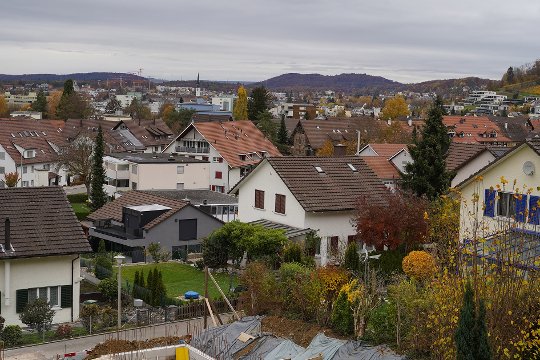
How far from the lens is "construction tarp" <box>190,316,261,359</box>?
21.4 metres

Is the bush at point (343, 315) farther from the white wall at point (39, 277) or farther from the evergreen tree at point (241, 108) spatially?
the evergreen tree at point (241, 108)

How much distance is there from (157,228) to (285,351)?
21760 mm

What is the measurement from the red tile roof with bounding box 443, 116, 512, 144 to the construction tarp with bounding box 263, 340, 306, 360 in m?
76.7

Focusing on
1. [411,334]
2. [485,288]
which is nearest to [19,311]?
[411,334]

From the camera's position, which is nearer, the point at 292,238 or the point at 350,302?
the point at 350,302

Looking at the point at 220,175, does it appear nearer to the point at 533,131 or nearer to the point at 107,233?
the point at 107,233

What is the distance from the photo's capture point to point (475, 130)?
328 feet

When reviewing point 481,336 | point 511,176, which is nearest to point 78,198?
point 511,176

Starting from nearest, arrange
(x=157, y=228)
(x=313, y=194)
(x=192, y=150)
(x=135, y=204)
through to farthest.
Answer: (x=313, y=194), (x=157, y=228), (x=135, y=204), (x=192, y=150)

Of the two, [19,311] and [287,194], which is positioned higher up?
[287,194]

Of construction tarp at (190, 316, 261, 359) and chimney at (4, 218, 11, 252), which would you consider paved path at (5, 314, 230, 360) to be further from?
chimney at (4, 218, 11, 252)

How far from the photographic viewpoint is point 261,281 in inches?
961

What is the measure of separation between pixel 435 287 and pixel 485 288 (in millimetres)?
1279

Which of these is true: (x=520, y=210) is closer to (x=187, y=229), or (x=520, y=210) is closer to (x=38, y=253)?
(x=38, y=253)
